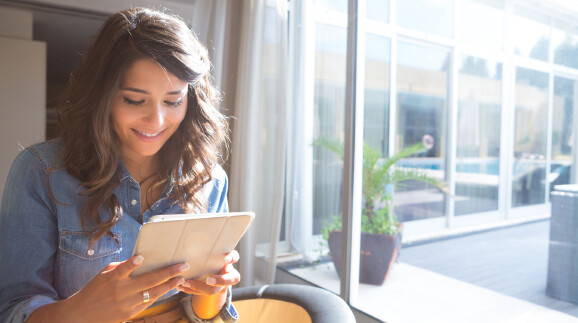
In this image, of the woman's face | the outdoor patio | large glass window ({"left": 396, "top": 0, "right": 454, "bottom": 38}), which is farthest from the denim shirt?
large glass window ({"left": 396, "top": 0, "right": 454, "bottom": 38})

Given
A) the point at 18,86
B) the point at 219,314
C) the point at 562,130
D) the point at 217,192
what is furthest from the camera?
the point at 18,86

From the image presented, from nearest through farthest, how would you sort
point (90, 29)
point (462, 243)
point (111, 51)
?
point (111, 51) < point (462, 243) < point (90, 29)

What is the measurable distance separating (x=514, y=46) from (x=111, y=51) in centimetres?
209

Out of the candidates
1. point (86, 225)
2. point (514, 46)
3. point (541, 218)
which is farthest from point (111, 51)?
point (514, 46)

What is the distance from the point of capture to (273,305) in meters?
1.31

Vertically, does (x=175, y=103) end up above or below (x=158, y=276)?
above

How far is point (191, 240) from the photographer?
0.82m

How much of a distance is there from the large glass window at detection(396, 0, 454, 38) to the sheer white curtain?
963 millimetres

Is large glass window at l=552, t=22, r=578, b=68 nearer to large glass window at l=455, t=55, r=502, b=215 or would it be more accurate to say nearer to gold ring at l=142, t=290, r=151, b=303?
large glass window at l=455, t=55, r=502, b=215

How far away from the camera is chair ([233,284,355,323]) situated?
3.95ft

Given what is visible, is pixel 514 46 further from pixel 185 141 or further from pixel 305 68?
pixel 185 141

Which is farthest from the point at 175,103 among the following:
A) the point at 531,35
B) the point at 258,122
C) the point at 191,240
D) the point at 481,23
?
the point at 481,23

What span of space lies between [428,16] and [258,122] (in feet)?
4.85

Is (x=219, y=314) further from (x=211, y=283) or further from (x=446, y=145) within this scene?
(x=446, y=145)
